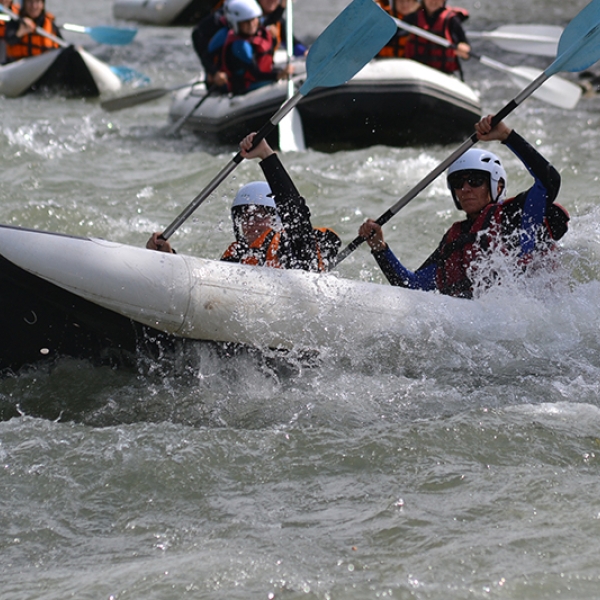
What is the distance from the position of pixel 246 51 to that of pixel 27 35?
4.11m

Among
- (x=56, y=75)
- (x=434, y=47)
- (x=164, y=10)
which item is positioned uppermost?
(x=434, y=47)

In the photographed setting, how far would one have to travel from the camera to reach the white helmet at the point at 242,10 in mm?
8891

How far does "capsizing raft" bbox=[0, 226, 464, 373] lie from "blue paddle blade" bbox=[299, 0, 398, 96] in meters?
1.11

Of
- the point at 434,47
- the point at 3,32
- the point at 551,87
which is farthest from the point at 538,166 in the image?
the point at 3,32

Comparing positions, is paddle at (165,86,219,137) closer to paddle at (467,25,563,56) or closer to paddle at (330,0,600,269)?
paddle at (467,25,563,56)

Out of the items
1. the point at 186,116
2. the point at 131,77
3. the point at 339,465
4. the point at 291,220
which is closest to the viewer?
the point at 339,465

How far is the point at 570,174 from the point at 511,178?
46 centimetres

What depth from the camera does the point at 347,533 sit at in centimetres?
308

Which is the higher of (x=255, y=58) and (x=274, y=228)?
(x=274, y=228)

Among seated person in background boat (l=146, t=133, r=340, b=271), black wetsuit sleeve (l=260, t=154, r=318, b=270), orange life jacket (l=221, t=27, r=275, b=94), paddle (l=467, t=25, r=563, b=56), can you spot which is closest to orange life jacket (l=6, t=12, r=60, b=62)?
orange life jacket (l=221, t=27, r=275, b=94)

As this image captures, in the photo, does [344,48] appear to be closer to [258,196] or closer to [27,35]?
[258,196]

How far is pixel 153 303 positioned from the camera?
3906mm

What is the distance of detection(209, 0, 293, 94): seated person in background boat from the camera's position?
29.3 feet

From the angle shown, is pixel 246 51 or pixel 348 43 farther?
pixel 246 51
